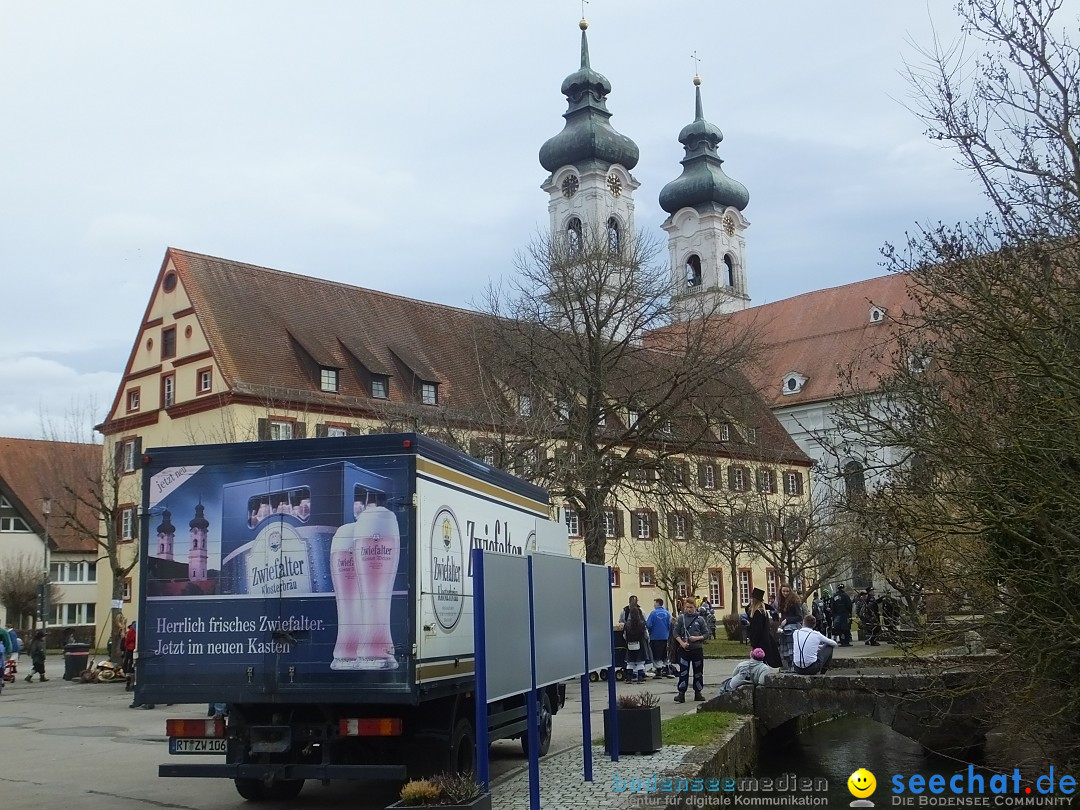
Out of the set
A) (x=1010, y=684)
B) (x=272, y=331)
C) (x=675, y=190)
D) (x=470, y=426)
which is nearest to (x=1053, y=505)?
→ (x=1010, y=684)

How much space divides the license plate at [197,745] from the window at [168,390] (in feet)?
109

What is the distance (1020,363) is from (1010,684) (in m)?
4.87

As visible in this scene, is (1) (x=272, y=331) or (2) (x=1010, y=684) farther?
(1) (x=272, y=331)

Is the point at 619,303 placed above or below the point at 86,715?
above

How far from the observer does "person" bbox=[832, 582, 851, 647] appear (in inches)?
1251

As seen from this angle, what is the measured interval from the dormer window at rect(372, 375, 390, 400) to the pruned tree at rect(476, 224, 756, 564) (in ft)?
40.2

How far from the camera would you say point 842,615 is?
31.9 metres

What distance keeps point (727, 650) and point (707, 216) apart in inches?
2507

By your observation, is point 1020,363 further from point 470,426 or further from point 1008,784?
point 470,426

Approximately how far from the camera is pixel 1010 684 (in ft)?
38.3

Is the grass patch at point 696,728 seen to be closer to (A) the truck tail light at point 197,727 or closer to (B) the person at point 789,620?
(B) the person at point 789,620

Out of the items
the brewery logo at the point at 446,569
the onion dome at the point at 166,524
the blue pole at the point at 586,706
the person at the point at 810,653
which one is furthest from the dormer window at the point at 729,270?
the onion dome at the point at 166,524

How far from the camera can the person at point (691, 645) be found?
18375 millimetres

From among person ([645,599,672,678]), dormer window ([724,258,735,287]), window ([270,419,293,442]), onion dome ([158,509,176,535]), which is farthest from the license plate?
dormer window ([724,258,735,287])
